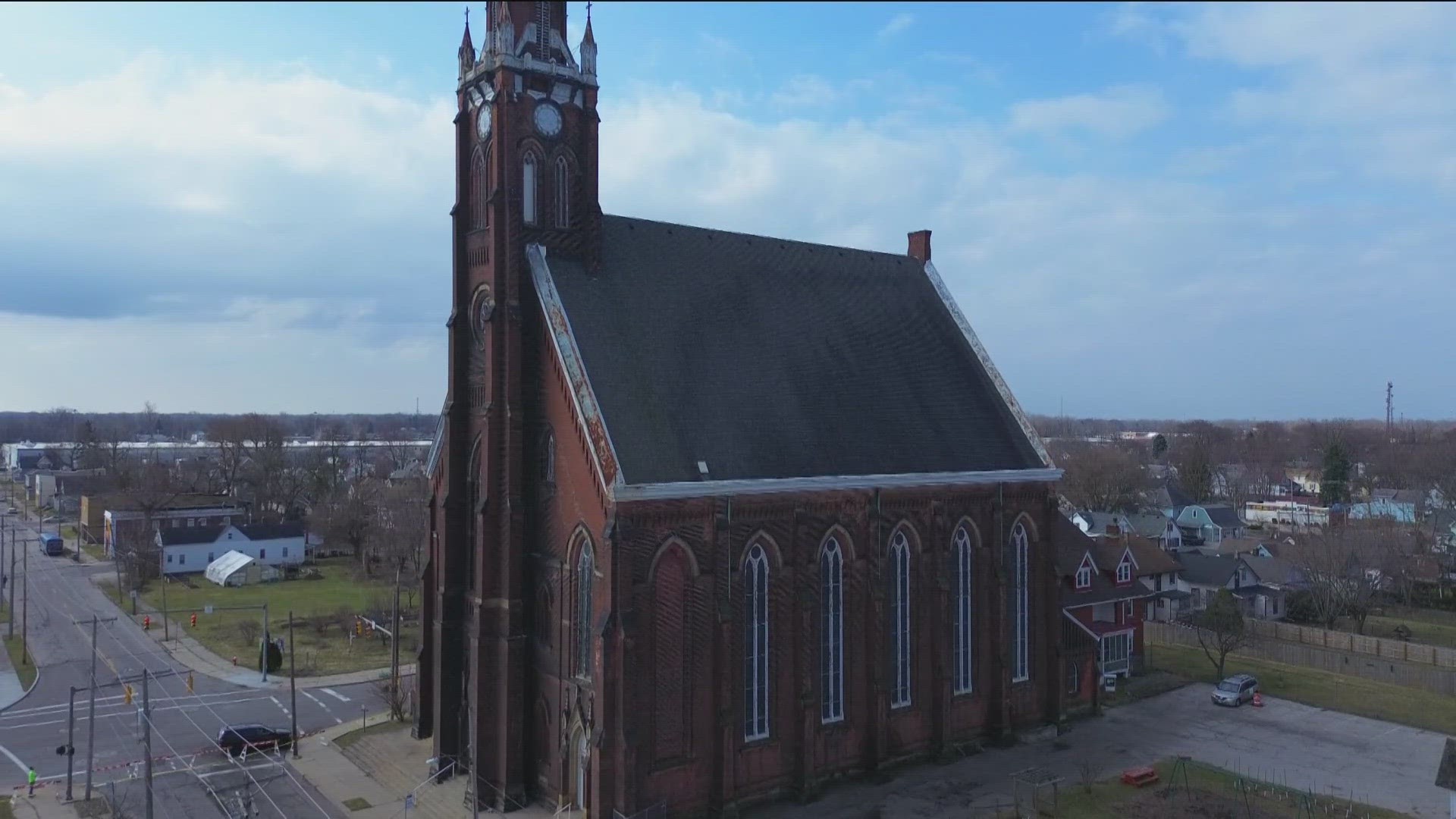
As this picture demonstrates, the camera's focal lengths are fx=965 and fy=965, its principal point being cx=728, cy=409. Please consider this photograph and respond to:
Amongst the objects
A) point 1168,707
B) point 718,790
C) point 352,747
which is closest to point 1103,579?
point 1168,707

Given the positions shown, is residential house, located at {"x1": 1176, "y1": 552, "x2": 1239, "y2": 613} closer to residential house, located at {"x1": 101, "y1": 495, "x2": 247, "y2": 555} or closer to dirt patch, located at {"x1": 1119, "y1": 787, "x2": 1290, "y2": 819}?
dirt patch, located at {"x1": 1119, "y1": 787, "x2": 1290, "y2": 819}

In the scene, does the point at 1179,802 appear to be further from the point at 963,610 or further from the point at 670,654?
the point at 670,654

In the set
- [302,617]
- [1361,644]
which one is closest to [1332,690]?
[1361,644]

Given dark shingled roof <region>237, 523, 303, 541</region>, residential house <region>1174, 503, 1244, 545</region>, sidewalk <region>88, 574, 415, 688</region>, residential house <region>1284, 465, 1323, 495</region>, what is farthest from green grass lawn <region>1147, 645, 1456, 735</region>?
residential house <region>1284, 465, 1323, 495</region>

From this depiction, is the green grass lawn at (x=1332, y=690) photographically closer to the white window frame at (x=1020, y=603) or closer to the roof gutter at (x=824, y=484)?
the white window frame at (x=1020, y=603)

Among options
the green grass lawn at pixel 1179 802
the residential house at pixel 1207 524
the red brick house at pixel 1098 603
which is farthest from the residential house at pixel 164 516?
the residential house at pixel 1207 524

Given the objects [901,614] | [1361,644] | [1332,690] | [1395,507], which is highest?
[901,614]
